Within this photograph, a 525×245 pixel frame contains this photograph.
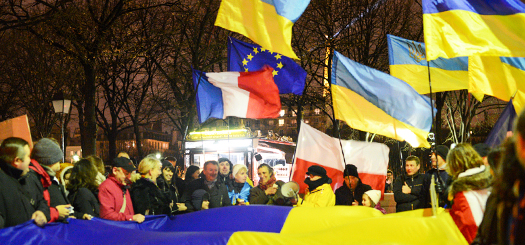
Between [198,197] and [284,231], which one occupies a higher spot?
[198,197]

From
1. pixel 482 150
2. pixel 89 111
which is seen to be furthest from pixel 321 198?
pixel 89 111

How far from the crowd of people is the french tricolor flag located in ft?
5.02

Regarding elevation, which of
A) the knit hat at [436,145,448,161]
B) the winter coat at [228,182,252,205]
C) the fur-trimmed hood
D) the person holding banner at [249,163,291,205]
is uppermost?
the knit hat at [436,145,448,161]

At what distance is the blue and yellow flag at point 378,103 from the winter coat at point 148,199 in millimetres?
4020

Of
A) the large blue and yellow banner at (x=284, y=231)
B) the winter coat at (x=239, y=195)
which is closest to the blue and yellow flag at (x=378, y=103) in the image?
the winter coat at (x=239, y=195)

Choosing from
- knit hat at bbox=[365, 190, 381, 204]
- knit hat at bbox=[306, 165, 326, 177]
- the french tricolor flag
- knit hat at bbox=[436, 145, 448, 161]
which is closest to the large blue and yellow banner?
knit hat at bbox=[306, 165, 326, 177]

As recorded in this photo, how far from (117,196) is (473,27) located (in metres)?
5.57

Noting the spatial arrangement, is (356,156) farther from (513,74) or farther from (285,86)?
(513,74)

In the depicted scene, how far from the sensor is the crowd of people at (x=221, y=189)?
1.80 m

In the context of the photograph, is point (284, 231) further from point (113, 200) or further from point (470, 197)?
point (470, 197)

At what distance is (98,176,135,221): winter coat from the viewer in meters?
5.61

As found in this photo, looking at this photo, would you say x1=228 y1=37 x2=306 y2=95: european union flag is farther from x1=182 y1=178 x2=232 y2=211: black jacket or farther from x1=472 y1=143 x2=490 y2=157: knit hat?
x1=472 y1=143 x2=490 y2=157: knit hat

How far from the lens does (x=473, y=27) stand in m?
6.50

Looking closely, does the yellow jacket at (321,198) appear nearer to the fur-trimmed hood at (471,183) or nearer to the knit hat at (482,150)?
the knit hat at (482,150)
